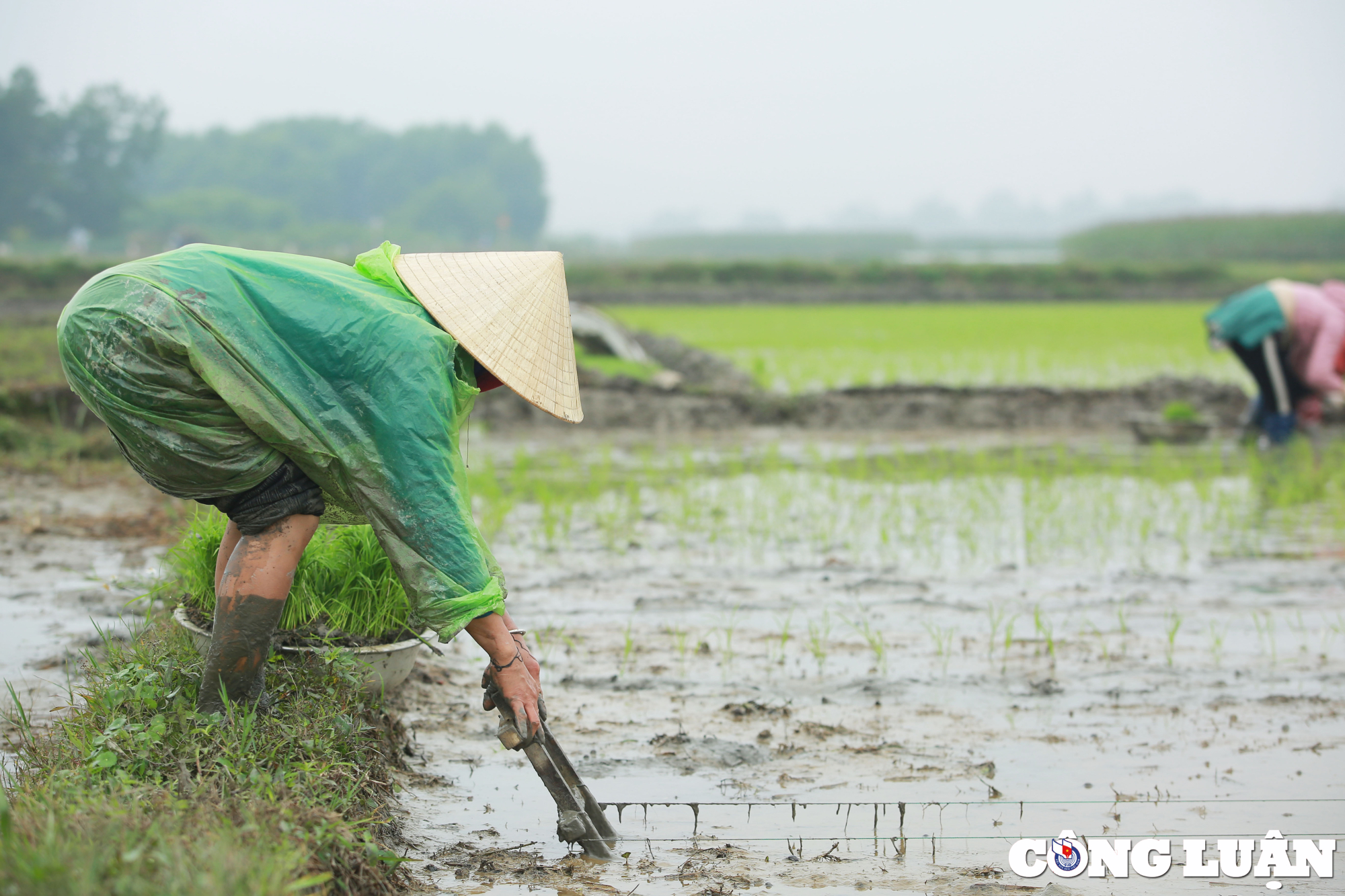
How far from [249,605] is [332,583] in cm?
75

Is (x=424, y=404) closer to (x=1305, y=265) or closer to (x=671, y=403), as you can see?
(x=671, y=403)

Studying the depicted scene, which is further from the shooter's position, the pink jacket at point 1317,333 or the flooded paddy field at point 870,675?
the pink jacket at point 1317,333

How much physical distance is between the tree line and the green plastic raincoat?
36524 mm

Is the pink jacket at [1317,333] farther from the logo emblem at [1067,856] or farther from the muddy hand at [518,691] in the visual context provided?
the muddy hand at [518,691]

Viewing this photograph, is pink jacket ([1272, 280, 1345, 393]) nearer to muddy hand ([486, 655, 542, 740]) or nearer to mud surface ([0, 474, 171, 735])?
muddy hand ([486, 655, 542, 740])

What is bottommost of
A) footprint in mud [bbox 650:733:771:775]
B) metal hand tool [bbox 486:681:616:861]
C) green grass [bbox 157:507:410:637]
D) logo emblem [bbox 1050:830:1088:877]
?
logo emblem [bbox 1050:830:1088:877]

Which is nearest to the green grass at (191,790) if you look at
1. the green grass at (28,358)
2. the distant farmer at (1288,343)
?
the green grass at (28,358)

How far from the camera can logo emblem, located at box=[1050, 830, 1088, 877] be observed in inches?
96.3

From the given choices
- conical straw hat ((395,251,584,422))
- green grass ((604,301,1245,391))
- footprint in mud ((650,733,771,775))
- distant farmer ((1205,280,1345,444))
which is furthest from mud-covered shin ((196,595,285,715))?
green grass ((604,301,1245,391))

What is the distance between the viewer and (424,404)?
7.24ft

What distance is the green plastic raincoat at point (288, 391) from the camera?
2.17m

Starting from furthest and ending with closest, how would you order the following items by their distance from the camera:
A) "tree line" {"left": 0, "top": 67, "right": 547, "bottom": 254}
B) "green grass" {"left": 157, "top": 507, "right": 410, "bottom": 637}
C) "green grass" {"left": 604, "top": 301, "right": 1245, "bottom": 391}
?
"tree line" {"left": 0, "top": 67, "right": 547, "bottom": 254}
"green grass" {"left": 604, "top": 301, "right": 1245, "bottom": 391}
"green grass" {"left": 157, "top": 507, "right": 410, "bottom": 637}

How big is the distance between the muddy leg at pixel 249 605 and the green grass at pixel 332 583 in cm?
47

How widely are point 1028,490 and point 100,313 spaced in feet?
18.4
